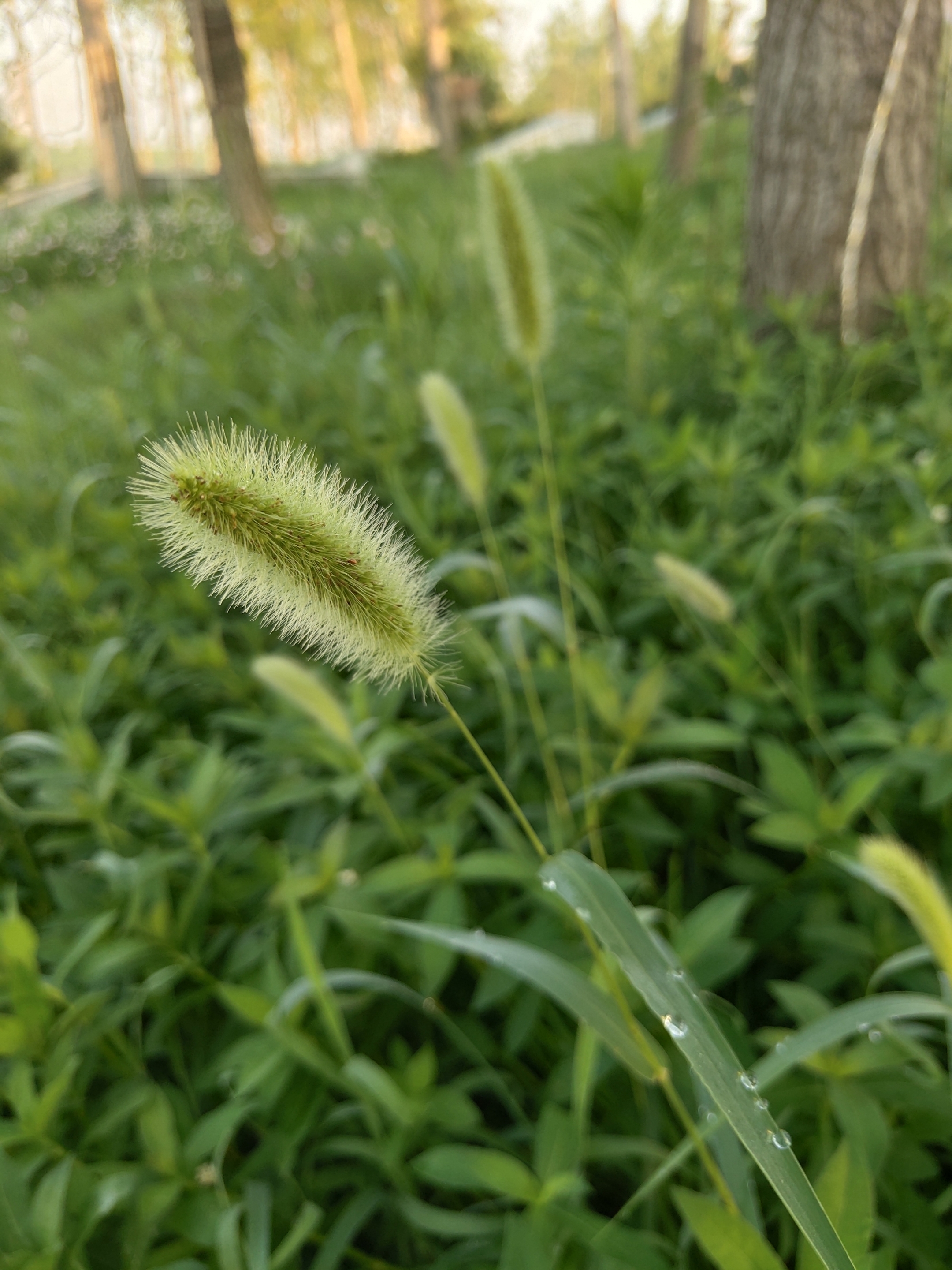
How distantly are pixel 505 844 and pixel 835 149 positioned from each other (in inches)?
92.2

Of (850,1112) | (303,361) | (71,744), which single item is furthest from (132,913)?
(303,361)

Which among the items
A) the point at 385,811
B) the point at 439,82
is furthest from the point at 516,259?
the point at 439,82

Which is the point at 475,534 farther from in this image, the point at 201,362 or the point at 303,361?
the point at 201,362

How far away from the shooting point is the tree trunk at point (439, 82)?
11570mm

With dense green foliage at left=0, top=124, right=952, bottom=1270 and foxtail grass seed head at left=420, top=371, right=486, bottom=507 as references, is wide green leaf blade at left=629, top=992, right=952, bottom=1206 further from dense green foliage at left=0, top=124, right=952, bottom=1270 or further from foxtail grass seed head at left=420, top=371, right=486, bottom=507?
foxtail grass seed head at left=420, top=371, right=486, bottom=507

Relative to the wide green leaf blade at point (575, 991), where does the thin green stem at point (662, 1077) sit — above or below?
below

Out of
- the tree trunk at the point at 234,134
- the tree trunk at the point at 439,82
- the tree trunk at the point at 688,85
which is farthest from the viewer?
the tree trunk at the point at 439,82

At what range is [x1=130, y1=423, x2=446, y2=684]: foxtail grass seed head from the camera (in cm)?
52

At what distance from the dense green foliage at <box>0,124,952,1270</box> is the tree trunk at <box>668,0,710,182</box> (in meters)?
4.00

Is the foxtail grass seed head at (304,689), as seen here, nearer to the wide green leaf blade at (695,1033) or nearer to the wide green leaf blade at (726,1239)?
the wide green leaf blade at (695,1033)

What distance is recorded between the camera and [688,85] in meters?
5.68

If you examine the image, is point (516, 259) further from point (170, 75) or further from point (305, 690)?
point (170, 75)

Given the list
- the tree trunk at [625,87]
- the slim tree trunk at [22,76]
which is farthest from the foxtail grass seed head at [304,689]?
the tree trunk at [625,87]

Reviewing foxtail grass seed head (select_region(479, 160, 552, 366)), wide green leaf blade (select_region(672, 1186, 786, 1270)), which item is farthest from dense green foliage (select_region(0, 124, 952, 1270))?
foxtail grass seed head (select_region(479, 160, 552, 366))
